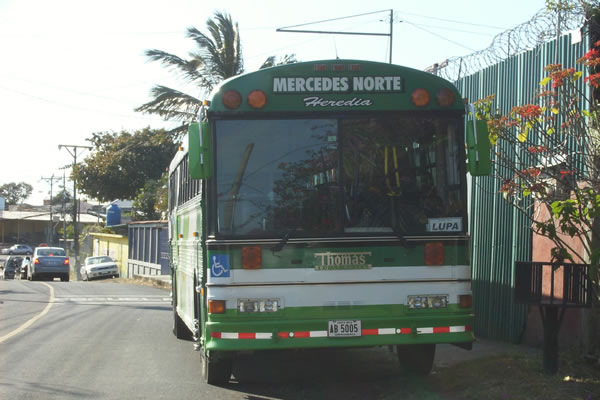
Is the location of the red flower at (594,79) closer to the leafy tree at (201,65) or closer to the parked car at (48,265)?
the leafy tree at (201,65)

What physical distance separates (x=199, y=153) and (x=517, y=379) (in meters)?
3.72

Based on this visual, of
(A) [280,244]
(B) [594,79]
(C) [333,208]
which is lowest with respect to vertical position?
(A) [280,244]

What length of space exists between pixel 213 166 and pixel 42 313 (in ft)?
37.8

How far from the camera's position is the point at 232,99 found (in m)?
7.27

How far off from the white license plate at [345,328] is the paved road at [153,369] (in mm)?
858

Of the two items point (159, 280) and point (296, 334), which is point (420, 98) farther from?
point (159, 280)

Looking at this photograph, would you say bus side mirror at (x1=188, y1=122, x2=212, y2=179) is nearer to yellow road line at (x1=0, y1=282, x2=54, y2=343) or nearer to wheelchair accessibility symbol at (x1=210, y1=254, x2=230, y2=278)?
wheelchair accessibility symbol at (x1=210, y1=254, x2=230, y2=278)

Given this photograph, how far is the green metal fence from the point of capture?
9883mm

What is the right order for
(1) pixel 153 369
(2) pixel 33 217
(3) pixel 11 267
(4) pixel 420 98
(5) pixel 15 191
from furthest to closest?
1. (5) pixel 15 191
2. (2) pixel 33 217
3. (3) pixel 11 267
4. (1) pixel 153 369
5. (4) pixel 420 98

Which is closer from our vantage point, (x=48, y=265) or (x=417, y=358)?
(x=417, y=358)

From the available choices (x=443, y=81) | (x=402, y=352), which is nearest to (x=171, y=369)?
(x=402, y=352)

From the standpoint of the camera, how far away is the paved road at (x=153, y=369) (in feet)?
25.7

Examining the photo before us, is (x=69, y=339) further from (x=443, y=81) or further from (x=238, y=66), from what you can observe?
(x=238, y=66)

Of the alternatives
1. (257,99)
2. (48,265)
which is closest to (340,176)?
(257,99)
